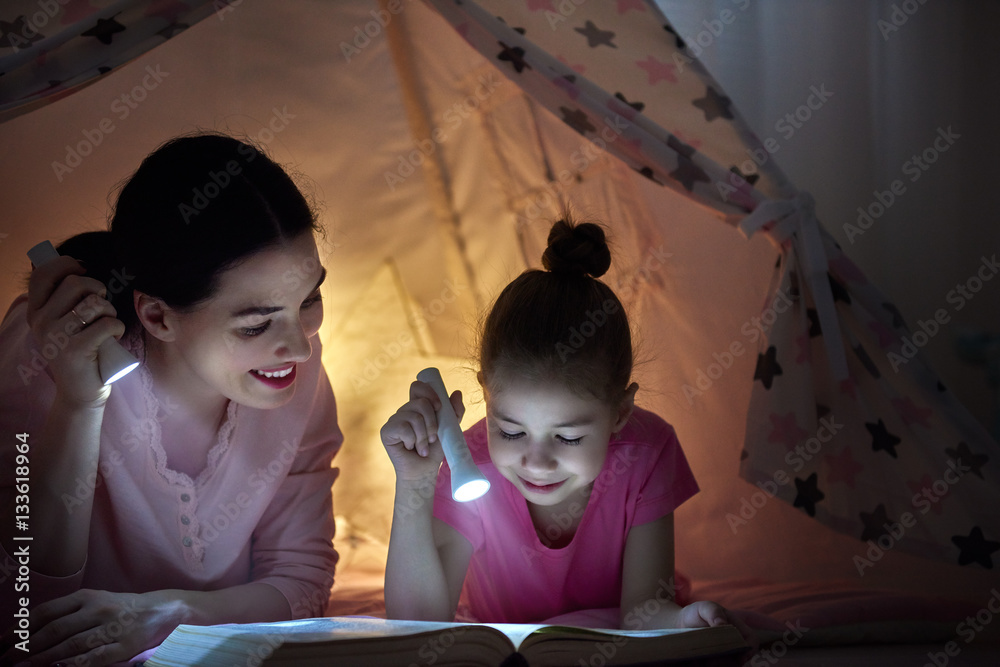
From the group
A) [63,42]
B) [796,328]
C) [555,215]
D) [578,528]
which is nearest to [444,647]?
[578,528]

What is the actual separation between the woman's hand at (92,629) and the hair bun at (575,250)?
0.70 m

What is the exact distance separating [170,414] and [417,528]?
40cm

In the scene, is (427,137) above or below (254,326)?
above

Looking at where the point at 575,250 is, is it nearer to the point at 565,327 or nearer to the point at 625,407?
the point at 565,327

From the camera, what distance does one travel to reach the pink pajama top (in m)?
1.04

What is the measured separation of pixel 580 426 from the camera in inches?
39.3

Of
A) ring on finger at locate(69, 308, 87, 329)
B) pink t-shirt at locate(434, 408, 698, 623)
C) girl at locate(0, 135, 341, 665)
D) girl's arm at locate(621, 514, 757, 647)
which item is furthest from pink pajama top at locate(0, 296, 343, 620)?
girl's arm at locate(621, 514, 757, 647)

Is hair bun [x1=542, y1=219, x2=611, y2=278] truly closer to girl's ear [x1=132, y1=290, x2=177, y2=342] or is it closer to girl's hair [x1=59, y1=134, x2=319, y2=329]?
girl's hair [x1=59, y1=134, x2=319, y2=329]

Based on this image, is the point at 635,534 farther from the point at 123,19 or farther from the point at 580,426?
the point at 123,19

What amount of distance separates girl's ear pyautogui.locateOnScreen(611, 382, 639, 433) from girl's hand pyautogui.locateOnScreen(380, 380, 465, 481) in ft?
0.76

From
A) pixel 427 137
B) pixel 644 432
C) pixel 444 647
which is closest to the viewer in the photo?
pixel 444 647

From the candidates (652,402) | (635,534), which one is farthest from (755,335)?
(635,534)

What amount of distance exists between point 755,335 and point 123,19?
1138mm

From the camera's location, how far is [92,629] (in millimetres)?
907
